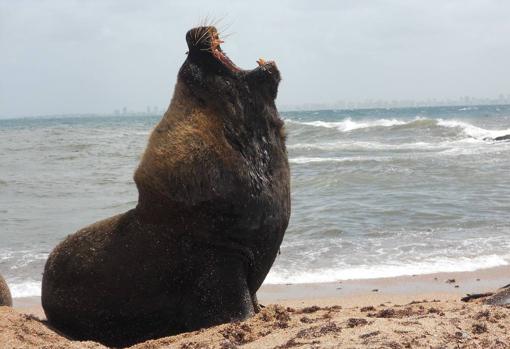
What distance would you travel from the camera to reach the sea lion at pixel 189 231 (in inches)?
197

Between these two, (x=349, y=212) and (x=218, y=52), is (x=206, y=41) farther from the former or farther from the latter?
(x=349, y=212)

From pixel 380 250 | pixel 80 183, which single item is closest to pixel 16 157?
pixel 80 183

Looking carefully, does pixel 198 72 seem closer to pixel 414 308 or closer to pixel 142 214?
pixel 142 214

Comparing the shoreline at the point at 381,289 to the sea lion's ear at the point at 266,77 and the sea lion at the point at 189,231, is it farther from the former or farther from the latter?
the sea lion's ear at the point at 266,77

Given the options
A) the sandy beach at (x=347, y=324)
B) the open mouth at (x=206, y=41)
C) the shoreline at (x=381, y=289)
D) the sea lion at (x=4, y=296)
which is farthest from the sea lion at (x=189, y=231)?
the shoreline at (x=381, y=289)

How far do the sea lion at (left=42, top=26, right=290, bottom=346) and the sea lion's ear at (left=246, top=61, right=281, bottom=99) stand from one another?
8cm

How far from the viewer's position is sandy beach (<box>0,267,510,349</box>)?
3.79m

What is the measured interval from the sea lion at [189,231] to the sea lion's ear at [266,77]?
0.08m

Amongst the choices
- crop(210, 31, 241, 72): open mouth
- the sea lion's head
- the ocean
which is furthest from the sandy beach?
crop(210, 31, 241, 72): open mouth

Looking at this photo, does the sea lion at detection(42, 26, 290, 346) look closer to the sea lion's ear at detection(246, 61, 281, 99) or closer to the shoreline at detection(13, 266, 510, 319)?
the sea lion's ear at detection(246, 61, 281, 99)

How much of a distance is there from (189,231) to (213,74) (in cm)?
121

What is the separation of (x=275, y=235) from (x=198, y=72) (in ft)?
4.49

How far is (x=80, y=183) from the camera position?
18.4 meters

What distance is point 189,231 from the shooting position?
5047 millimetres
